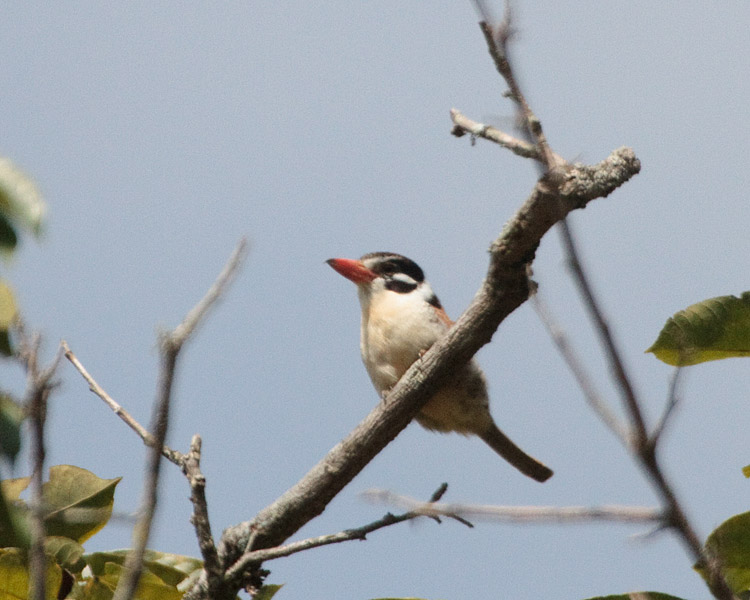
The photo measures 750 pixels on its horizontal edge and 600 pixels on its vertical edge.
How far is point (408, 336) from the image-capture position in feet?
14.4

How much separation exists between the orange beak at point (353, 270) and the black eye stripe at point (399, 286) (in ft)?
0.31

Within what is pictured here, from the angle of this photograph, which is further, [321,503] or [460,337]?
[321,503]

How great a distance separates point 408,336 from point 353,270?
0.74m

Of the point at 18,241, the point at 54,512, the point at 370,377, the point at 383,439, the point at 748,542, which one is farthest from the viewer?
the point at 370,377

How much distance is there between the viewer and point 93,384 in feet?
9.49

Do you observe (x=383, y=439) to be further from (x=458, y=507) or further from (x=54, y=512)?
(x=458, y=507)

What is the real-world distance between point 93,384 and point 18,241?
1766 millimetres

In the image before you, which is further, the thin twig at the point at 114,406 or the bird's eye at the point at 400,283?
the bird's eye at the point at 400,283

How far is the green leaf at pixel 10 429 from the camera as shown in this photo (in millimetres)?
1093

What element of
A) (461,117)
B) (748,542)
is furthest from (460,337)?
(748,542)

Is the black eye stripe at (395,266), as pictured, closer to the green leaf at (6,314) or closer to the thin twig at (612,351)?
the green leaf at (6,314)

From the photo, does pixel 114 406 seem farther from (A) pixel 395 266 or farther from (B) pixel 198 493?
(A) pixel 395 266

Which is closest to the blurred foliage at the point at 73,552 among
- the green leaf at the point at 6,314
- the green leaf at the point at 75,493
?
the green leaf at the point at 75,493

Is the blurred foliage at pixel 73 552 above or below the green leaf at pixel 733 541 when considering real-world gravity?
above
